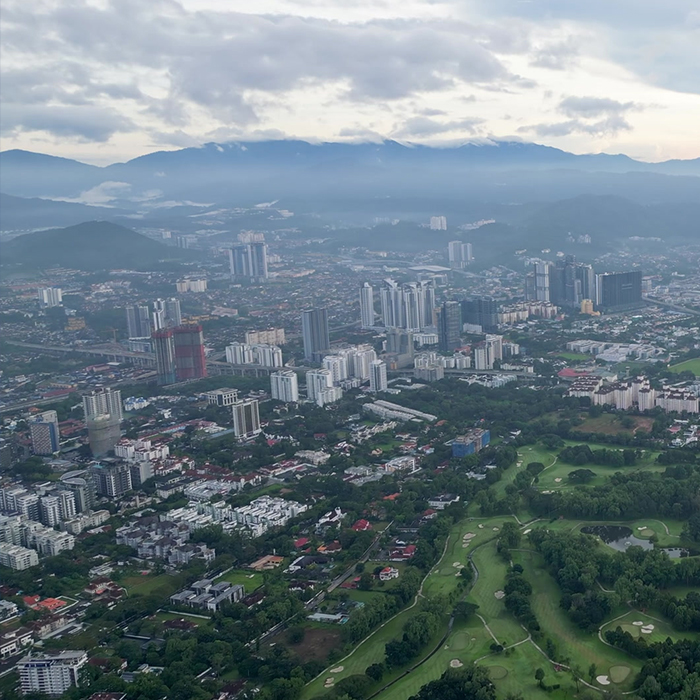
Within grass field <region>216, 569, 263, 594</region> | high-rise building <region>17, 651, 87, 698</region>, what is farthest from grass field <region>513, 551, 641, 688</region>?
high-rise building <region>17, 651, 87, 698</region>

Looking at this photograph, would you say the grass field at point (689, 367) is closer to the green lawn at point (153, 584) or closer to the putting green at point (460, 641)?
the putting green at point (460, 641)

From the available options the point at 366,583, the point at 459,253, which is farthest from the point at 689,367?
the point at 459,253

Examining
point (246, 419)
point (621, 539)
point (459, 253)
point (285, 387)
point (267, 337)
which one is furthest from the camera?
point (459, 253)

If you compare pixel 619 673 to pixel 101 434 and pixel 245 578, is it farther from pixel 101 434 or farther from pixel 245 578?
pixel 101 434

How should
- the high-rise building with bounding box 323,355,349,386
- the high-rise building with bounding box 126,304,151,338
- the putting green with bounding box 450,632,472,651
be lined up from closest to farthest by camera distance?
the putting green with bounding box 450,632,472,651 → the high-rise building with bounding box 323,355,349,386 → the high-rise building with bounding box 126,304,151,338

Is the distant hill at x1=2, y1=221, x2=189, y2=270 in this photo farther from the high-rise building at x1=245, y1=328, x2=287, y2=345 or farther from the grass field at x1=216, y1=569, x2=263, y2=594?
the grass field at x1=216, y1=569, x2=263, y2=594

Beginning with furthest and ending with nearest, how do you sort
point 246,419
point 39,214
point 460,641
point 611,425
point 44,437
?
point 39,214
point 246,419
point 611,425
point 44,437
point 460,641
